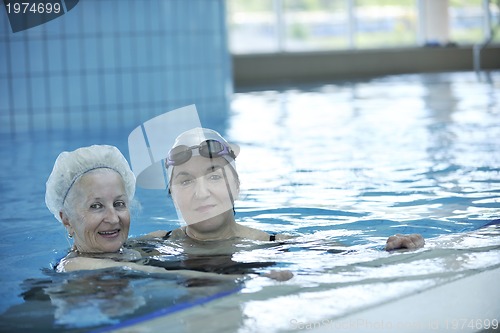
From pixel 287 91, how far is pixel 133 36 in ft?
16.4

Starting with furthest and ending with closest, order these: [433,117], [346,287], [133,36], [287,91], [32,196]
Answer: [287,91] < [133,36] < [433,117] < [32,196] < [346,287]

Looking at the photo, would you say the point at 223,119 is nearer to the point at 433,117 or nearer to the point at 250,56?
the point at 433,117

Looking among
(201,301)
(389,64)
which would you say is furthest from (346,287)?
(389,64)

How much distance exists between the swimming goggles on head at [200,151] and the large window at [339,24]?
17218mm

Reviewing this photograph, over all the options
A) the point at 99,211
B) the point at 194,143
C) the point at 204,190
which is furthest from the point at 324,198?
the point at 99,211

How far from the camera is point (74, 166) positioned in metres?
3.39

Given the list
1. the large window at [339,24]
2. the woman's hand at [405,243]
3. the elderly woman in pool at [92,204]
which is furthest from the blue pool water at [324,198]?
the large window at [339,24]

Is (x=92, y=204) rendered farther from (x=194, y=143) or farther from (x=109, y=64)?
(x=109, y=64)

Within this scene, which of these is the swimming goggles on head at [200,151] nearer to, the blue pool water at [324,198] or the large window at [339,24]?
the blue pool water at [324,198]

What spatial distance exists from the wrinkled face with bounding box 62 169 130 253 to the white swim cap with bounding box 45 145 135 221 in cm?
3

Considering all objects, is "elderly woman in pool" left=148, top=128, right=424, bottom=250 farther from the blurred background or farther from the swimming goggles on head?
the blurred background

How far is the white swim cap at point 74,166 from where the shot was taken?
11.1 ft

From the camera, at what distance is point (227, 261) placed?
3455 millimetres

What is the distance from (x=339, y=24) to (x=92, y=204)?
61.9 ft
